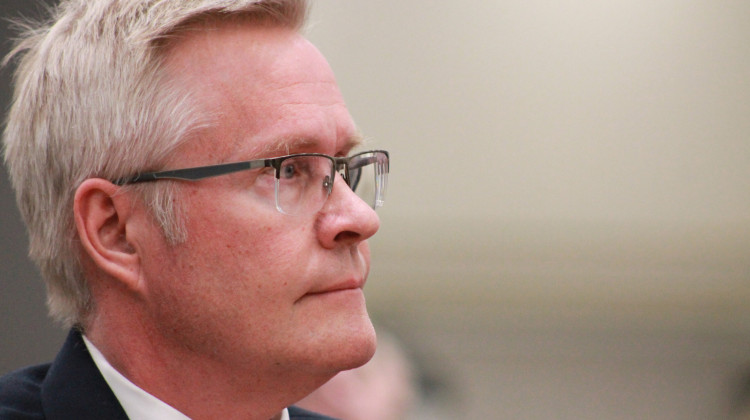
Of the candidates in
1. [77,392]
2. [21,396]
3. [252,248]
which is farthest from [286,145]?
[21,396]

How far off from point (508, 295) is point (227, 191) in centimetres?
287

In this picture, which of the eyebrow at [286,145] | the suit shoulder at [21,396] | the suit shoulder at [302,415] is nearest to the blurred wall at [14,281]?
the suit shoulder at [21,396]

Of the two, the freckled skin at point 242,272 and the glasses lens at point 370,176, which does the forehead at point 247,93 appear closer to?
the freckled skin at point 242,272

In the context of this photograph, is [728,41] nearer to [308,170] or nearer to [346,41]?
[346,41]

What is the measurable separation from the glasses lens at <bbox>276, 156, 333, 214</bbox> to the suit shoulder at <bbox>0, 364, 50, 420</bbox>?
0.50 m

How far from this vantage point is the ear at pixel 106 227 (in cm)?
121

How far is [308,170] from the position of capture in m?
1.24

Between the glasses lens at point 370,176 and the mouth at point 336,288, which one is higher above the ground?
the glasses lens at point 370,176

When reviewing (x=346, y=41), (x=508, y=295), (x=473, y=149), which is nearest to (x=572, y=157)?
(x=473, y=149)

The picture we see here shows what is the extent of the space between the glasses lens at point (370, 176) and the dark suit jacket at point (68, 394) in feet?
1.64

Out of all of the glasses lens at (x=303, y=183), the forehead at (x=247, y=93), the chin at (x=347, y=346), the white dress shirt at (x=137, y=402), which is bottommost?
the white dress shirt at (x=137, y=402)

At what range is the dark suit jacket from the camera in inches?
46.9

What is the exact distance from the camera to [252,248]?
3.81ft

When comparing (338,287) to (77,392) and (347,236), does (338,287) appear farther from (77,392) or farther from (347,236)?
(77,392)
